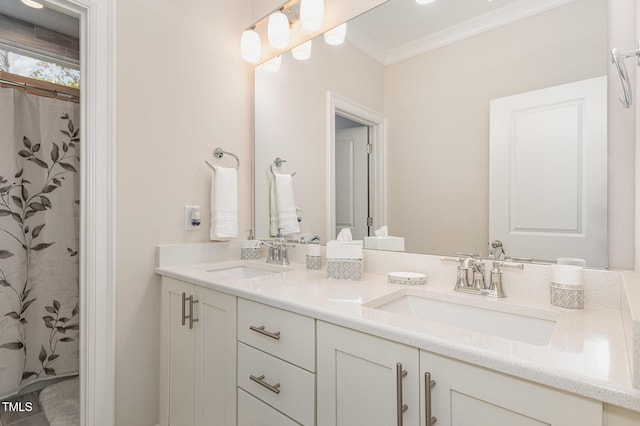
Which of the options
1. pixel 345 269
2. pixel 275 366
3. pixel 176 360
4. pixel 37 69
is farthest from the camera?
pixel 37 69

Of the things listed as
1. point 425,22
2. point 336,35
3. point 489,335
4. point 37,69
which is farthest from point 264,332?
point 37,69

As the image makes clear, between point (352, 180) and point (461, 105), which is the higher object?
point (461, 105)

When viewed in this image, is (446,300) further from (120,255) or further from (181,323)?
(120,255)

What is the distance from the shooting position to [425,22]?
130cm

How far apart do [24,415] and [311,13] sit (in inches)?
103

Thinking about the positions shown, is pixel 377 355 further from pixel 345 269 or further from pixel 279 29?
pixel 279 29

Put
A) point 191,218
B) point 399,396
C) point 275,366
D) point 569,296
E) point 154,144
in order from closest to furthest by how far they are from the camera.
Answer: point 399,396
point 569,296
point 275,366
point 154,144
point 191,218

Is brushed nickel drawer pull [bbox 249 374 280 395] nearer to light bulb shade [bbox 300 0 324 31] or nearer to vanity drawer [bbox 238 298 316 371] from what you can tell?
vanity drawer [bbox 238 298 316 371]

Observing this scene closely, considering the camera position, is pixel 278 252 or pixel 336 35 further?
pixel 278 252

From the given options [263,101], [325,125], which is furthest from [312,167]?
[263,101]

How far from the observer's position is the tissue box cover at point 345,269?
131 centimetres

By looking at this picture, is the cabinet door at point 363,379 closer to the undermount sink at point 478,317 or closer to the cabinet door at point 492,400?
the cabinet door at point 492,400

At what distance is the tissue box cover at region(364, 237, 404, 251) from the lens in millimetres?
1380

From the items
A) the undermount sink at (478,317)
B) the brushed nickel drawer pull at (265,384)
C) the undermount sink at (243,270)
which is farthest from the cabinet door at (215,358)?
the undermount sink at (478,317)
